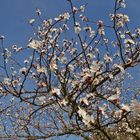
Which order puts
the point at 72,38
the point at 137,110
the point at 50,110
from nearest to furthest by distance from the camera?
the point at 137,110, the point at 72,38, the point at 50,110

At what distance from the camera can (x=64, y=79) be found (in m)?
7.00

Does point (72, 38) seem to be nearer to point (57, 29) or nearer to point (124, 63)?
point (57, 29)

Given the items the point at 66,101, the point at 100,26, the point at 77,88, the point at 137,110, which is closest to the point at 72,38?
the point at 100,26

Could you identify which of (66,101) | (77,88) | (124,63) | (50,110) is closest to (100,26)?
(124,63)

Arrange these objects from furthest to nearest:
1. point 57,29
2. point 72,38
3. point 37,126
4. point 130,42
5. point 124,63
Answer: point 37,126 → point 72,38 → point 57,29 → point 124,63 → point 130,42

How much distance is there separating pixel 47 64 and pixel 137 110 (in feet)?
7.42

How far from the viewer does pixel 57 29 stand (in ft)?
28.3

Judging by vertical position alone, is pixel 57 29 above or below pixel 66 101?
above

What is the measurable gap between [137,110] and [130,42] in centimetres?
151

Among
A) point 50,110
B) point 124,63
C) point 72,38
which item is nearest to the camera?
point 124,63

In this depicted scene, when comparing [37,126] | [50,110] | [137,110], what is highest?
[50,110]

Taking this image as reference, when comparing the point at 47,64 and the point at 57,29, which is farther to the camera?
the point at 57,29

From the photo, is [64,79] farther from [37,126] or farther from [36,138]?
[37,126]

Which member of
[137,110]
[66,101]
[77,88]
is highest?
[77,88]
